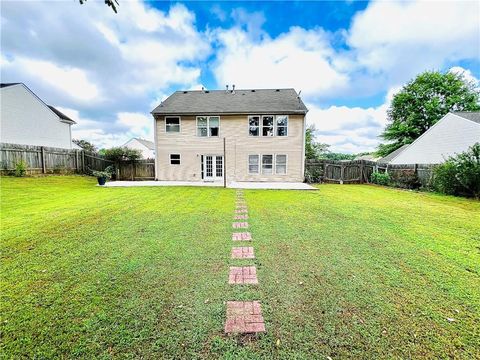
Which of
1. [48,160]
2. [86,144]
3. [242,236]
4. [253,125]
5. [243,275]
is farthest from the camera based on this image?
[86,144]

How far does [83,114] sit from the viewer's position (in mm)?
22641

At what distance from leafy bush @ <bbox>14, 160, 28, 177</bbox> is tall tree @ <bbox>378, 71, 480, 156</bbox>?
3415 centimetres

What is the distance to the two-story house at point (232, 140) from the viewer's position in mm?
15148

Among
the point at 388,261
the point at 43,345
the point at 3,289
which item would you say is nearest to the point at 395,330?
the point at 388,261

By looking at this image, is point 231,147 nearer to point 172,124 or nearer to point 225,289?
point 172,124

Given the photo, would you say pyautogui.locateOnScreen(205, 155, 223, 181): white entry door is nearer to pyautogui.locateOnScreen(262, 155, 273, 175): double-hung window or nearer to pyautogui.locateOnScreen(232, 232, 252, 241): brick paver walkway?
pyautogui.locateOnScreen(262, 155, 273, 175): double-hung window

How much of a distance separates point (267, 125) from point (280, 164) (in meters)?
2.86

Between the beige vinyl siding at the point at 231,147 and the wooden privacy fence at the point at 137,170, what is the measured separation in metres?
1.06

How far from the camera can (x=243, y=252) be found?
3.58m

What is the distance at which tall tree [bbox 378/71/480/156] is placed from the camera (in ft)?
79.4

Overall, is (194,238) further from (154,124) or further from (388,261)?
(154,124)

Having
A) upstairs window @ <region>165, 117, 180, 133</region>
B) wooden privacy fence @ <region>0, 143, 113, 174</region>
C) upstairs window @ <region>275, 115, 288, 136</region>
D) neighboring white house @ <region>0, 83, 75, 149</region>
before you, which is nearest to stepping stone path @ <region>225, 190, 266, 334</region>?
upstairs window @ <region>275, 115, 288, 136</region>

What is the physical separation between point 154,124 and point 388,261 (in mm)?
15886

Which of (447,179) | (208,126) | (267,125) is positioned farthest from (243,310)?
(208,126)
